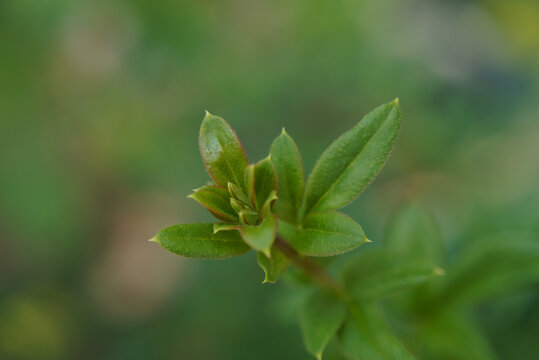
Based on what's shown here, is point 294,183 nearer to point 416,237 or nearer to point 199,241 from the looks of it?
point 199,241

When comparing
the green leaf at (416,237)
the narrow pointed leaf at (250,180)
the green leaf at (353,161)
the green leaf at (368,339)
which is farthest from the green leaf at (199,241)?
the green leaf at (416,237)

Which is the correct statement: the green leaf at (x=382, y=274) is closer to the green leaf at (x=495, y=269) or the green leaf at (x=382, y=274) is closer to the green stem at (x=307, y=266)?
the green stem at (x=307, y=266)

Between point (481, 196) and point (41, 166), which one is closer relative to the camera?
point (481, 196)

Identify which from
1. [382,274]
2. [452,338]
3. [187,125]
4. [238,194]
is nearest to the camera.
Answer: [238,194]

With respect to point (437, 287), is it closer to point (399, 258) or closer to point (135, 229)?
point (399, 258)

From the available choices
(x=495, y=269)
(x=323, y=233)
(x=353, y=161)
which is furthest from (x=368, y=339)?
(x=495, y=269)

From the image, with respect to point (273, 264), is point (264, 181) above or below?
above

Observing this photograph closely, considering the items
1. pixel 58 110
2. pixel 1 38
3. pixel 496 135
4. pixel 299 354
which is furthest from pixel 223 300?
pixel 1 38
